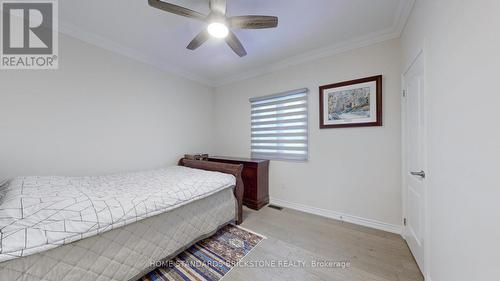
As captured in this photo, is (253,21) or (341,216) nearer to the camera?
(253,21)

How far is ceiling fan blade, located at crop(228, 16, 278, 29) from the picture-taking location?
1.56m

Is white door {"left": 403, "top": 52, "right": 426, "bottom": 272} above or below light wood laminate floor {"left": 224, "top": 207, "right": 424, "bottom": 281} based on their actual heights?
above

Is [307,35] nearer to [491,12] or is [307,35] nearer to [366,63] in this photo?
[366,63]

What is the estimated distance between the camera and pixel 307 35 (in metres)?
2.27

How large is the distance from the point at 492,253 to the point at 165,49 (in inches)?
136

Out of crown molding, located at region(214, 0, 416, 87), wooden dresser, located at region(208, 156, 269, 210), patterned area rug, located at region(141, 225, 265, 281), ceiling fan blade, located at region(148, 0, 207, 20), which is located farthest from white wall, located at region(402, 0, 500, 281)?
wooden dresser, located at region(208, 156, 269, 210)

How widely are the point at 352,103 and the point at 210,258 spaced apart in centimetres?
252

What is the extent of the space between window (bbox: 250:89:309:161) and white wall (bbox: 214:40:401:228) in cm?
12

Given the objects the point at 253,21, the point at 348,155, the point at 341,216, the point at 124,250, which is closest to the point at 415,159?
the point at 348,155

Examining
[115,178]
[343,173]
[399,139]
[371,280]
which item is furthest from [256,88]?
[371,280]

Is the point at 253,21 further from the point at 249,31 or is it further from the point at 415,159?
the point at 415,159

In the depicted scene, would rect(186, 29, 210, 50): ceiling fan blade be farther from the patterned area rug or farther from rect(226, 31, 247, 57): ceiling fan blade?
the patterned area rug

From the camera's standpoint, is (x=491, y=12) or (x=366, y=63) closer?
(x=491, y=12)

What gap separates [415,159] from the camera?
1657 mm
